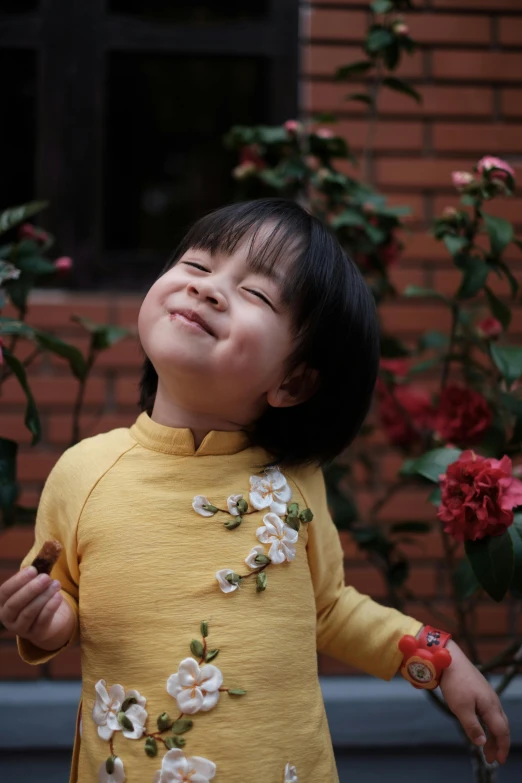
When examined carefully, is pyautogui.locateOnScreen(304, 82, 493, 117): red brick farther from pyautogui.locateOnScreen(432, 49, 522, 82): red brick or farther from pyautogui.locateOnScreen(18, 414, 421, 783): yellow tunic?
pyautogui.locateOnScreen(18, 414, 421, 783): yellow tunic

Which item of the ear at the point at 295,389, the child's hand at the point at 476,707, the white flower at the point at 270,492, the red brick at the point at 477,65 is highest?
the red brick at the point at 477,65

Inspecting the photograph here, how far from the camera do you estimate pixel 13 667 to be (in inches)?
78.9

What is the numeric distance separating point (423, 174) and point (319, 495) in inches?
47.3

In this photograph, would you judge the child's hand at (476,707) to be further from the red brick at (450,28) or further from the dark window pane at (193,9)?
the dark window pane at (193,9)

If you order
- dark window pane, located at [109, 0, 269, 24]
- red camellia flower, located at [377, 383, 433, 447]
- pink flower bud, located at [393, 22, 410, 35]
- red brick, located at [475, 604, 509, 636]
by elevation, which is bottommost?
red brick, located at [475, 604, 509, 636]

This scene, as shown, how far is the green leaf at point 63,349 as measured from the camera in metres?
1.44

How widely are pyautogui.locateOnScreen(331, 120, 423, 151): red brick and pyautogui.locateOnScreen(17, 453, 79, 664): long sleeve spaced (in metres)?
1.35

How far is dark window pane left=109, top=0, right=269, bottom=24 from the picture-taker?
214 cm

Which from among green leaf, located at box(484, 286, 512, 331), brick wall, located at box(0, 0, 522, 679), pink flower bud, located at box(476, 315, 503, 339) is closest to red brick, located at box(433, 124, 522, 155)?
brick wall, located at box(0, 0, 522, 679)

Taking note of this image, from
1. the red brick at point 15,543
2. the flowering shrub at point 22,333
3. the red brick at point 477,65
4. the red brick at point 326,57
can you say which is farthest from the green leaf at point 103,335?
the red brick at point 477,65

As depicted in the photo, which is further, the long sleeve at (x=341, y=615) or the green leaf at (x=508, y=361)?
the green leaf at (x=508, y=361)

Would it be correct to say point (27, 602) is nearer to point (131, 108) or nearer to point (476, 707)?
point (476, 707)

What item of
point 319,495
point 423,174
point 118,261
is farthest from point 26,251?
point 423,174

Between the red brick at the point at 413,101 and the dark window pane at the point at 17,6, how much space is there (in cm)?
75
